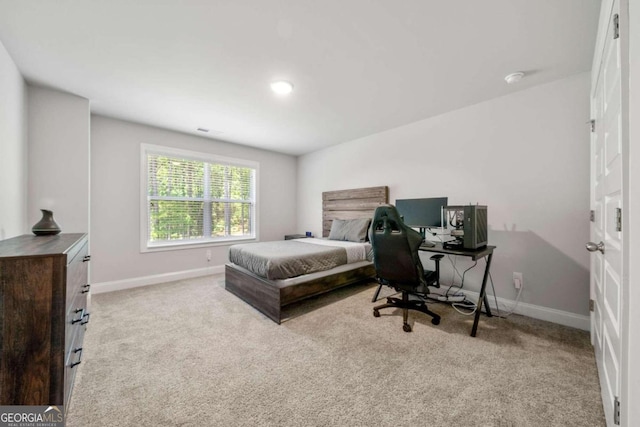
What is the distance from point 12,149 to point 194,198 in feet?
6.84

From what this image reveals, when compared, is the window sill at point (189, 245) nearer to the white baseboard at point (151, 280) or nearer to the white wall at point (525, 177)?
the white baseboard at point (151, 280)

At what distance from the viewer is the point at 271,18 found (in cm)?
160

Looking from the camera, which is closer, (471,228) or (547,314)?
(471,228)

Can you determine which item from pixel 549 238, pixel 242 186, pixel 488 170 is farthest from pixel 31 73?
pixel 549 238

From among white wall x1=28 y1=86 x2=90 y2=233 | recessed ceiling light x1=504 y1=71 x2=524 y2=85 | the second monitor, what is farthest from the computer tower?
white wall x1=28 y1=86 x2=90 y2=233

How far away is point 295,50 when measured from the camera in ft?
6.26

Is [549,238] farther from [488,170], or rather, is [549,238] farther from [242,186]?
[242,186]

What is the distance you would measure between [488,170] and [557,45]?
3.93 ft

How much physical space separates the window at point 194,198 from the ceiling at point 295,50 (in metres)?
1.00

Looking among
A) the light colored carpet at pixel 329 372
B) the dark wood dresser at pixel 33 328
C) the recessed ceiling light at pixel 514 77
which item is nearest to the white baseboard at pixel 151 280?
the light colored carpet at pixel 329 372

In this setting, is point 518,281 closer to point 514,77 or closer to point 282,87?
point 514,77

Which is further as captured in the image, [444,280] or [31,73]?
[444,280]

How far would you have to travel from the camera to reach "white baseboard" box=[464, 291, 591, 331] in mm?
2210

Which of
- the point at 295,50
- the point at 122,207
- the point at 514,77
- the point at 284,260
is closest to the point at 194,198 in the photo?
the point at 122,207
